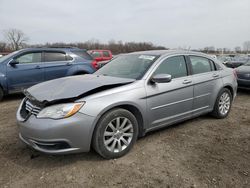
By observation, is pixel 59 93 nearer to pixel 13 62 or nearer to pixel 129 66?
pixel 129 66

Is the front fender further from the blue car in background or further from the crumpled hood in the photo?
the crumpled hood

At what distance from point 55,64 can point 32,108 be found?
444 cm

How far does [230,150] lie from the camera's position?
3.17m

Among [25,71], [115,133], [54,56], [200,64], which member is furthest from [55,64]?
[115,133]

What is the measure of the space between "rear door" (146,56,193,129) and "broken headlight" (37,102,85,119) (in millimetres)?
1122

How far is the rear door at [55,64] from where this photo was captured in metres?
6.81

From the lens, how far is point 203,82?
3986mm

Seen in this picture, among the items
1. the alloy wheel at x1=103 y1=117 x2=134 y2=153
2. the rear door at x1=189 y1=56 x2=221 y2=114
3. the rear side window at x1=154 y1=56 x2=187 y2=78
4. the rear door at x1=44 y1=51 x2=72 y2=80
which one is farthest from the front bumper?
the rear door at x1=44 y1=51 x2=72 y2=80

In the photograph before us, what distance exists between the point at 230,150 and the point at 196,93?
3.74ft

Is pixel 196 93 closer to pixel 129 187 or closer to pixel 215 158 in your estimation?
pixel 215 158

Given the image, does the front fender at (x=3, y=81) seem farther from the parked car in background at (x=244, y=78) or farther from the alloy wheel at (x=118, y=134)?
the parked car in background at (x=244, y=78)

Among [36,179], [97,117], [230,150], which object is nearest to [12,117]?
[36,179]

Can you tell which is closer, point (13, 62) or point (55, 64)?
point (13, 62)

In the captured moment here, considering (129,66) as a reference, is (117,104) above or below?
below
